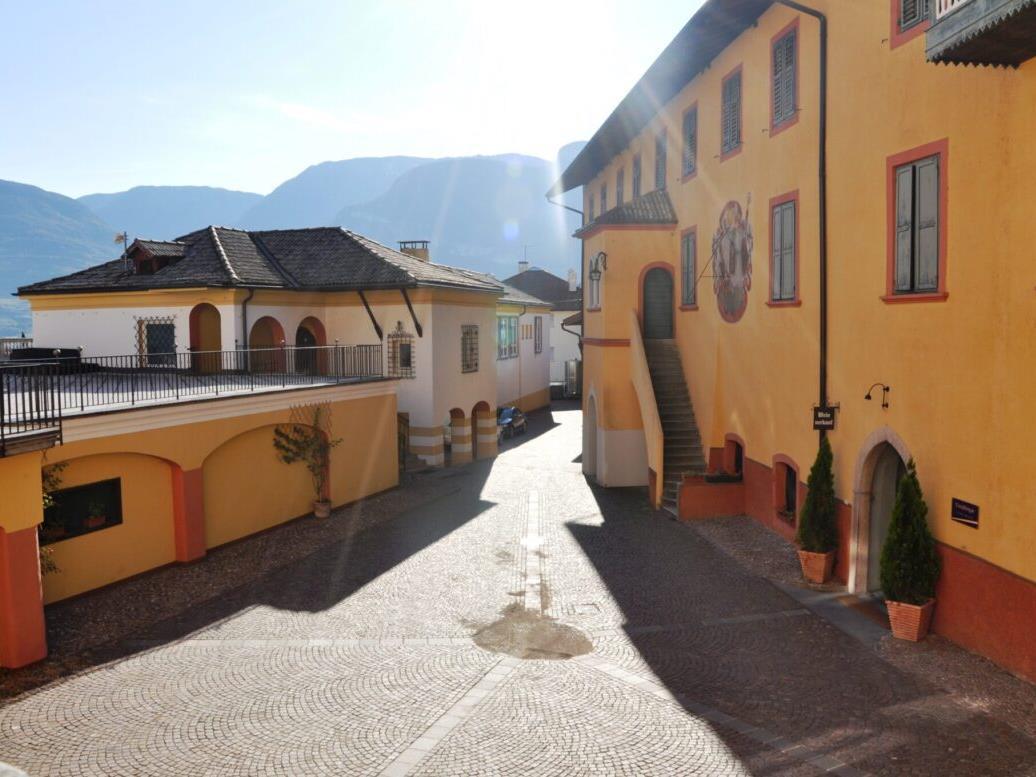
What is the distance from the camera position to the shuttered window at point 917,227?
10781 mm

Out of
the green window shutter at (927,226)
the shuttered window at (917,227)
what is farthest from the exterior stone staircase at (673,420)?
the green window shutter at (927,226)

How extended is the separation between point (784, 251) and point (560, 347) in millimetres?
44585

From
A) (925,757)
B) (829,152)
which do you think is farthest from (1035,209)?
(925,757)

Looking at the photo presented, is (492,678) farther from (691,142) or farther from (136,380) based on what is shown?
(691,142)

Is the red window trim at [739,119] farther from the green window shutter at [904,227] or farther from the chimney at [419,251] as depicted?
the chimney at [419,251]

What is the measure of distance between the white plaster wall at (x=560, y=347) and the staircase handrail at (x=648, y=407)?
119 ft

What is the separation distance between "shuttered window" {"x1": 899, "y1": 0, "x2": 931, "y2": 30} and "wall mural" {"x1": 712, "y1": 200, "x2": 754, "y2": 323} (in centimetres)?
587

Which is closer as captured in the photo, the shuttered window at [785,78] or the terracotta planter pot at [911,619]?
the terracotta planter pot at [911,619]

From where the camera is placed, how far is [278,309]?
2586cm

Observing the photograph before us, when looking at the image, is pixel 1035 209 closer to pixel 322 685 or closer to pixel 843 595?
pixel 843 595

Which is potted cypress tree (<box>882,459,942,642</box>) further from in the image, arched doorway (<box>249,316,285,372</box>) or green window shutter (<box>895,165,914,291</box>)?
arched doorway (<box>249,316,285,372</box>)

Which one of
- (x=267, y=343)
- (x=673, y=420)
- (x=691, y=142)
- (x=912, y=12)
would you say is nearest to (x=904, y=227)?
(x=912, y=12)

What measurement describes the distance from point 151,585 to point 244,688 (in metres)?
5.25

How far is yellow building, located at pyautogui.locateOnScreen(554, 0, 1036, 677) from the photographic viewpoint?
30.9 ft
